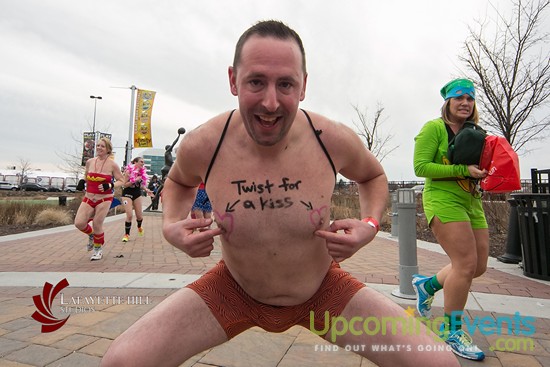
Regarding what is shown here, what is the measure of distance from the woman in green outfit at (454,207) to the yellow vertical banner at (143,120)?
19273 millimetres

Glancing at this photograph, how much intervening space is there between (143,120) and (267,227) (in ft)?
67.8

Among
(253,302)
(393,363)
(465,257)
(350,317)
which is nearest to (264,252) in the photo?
(253,302)

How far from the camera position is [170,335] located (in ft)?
4.45

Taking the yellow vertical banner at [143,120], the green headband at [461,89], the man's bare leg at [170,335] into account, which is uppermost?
the yellow vertical banner at [143,120]

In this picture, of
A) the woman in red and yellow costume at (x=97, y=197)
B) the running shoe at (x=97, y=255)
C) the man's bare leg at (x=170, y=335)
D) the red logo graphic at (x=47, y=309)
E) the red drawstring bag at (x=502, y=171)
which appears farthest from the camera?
the woman in red and yellow costume at (x=97, y=197)

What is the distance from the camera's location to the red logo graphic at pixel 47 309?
275cm

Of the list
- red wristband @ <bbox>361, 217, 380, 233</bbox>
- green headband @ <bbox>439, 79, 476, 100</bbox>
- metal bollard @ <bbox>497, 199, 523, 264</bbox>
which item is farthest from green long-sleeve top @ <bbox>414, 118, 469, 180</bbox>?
metal bollard @ <bbox>497, 199, 523, 264</bbox>


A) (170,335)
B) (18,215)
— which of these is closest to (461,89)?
(170,335)

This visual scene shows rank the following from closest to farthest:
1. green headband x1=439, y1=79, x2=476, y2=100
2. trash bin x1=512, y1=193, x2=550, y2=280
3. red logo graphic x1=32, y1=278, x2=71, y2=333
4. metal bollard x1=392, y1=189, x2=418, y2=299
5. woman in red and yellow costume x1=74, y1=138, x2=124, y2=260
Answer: green headband x1=439, y1=79, x2=476, y2=100 < red logo graphic x1=32, y1=278, x2=71, y2=333 < metal bollard x1=392, y1=189, x2=418, y2=299 < trash bin x1=512, y1=193, x2=550, y2=280 < woman in red and yellow costume x1=74, y1=138, x2=124, y2=260

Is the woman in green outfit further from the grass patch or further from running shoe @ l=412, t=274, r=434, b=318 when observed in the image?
the grass patch

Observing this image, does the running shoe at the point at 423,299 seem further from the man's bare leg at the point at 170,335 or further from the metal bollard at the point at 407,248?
the man's bare leg at the point at 170,335

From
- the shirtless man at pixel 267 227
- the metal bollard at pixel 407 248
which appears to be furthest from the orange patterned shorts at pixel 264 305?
the metal bollard at pixel 407 248

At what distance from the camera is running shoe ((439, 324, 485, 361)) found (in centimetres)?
227

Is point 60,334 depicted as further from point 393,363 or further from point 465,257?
point 465,257
